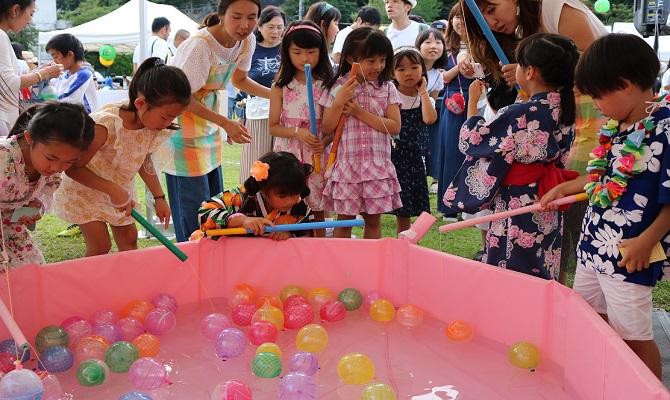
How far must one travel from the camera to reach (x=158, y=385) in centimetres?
211

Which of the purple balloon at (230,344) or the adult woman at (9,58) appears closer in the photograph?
the purple balloon at (230,344)

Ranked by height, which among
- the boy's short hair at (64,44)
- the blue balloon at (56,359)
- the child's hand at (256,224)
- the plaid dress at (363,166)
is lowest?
the blue balloon at (56,359)

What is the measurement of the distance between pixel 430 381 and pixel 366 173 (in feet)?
4.09

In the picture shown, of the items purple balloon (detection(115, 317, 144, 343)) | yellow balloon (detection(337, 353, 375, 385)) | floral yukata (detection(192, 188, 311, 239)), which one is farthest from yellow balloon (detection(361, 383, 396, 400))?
floral yukata (detection(192, 188, 311, 239))

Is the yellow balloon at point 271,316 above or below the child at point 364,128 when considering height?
below

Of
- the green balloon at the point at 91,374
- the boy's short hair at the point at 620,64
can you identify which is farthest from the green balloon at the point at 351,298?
the boy's short hair at the point at 620,64

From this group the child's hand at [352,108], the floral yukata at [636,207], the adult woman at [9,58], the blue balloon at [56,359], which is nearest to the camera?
the floral yukata at [636,207]

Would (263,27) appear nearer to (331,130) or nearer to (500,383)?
(331,130)

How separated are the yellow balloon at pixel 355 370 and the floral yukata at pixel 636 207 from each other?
75 cm

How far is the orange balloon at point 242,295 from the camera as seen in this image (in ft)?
8.94

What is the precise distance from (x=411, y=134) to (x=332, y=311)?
1.57 meters

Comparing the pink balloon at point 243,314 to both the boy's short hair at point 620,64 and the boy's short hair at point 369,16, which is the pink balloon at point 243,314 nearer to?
the boy's short hair at point 620,64

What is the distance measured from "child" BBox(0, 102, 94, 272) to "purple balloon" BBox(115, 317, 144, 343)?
1.48 feet

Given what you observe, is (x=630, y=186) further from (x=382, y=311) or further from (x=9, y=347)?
(x=9, y=347)
